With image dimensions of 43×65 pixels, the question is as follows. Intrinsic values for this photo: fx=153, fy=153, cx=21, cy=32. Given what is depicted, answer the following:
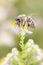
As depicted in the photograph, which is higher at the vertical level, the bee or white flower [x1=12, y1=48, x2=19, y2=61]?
the bee

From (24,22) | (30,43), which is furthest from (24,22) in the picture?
(30,43)

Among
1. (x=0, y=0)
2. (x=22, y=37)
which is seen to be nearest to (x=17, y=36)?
(x=22, y=37)

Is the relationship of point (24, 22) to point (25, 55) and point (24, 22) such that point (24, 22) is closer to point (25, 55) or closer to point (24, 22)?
point (24, 22)

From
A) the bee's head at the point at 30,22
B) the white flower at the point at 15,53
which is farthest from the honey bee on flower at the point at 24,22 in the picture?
the white flower at the point at 15,53

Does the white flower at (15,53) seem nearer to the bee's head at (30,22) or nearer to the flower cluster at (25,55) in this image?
the flower cluster at (25,55)

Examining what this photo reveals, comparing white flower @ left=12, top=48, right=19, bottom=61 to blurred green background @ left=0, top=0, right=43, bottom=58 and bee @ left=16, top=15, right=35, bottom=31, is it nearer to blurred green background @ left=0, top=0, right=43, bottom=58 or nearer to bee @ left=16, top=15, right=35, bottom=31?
blurred green background @ left=0, top=0, right=43, bottom=58

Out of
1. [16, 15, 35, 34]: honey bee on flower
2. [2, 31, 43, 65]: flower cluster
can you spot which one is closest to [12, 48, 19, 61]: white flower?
[2, 31, 43, 65]: flower cluster

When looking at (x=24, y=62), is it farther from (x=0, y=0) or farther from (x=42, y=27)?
(x=0, y=0)
